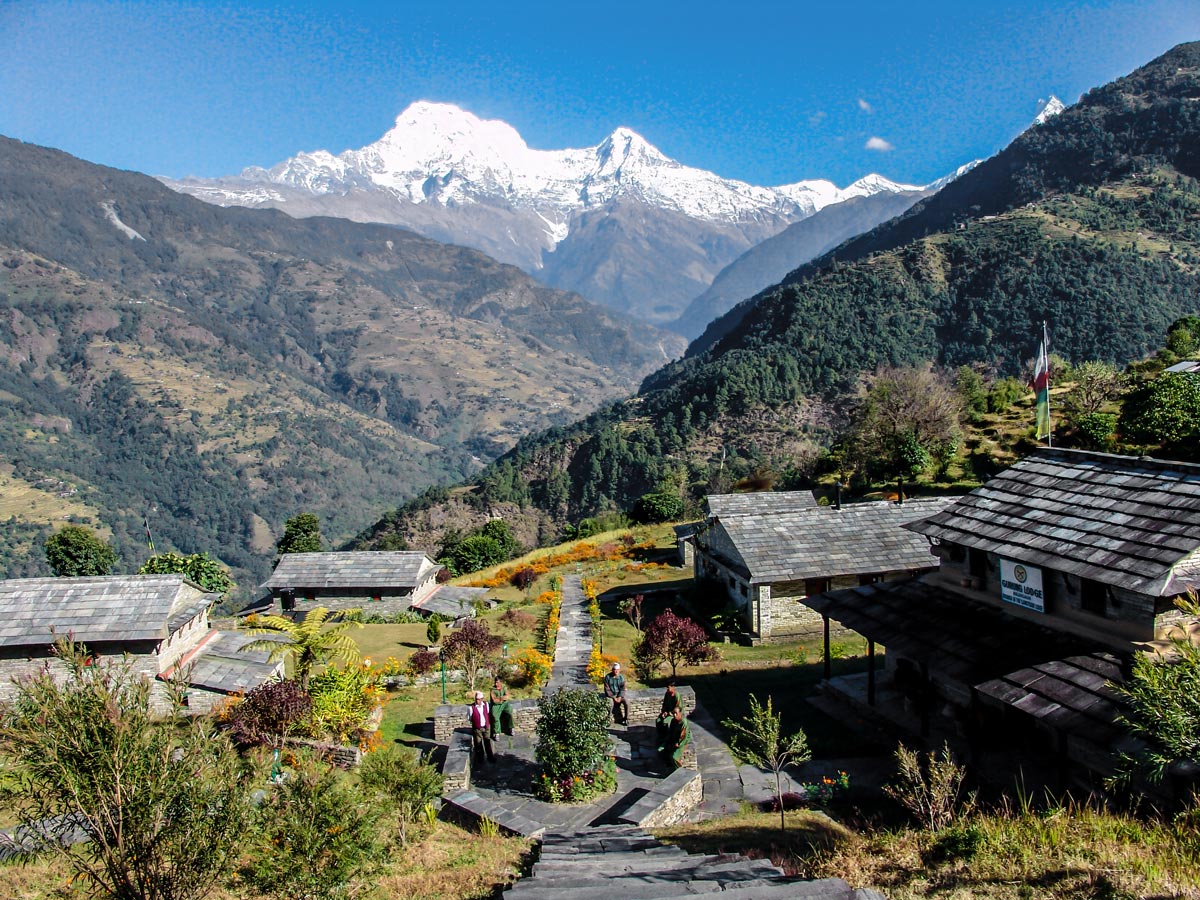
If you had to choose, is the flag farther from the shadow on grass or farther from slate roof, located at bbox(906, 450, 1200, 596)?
the shadow on grass

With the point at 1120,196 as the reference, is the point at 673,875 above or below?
below

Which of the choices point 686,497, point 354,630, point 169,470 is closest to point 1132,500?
point 354,630

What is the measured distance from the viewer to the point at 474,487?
121188 millimetres

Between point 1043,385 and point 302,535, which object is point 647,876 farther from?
point 302,535

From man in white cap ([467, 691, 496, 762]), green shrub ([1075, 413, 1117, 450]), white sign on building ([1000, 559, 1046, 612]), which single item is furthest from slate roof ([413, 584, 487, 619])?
green shrub ([1075, 413, 1117, 450])

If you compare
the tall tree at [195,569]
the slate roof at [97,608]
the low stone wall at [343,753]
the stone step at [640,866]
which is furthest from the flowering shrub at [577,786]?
the tall tree at [195,569]

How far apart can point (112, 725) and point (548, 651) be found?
73.2 feet

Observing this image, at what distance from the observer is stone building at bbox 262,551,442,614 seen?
4138cm

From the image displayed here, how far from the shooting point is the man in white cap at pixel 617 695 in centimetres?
1681

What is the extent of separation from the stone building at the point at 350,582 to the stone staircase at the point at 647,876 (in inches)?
1305

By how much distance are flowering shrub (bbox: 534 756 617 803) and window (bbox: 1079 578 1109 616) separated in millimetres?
8806

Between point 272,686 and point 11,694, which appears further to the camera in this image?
point 11,694

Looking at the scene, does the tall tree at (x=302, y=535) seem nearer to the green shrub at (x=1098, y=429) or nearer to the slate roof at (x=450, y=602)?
the slate roof at (x=450, y=602)

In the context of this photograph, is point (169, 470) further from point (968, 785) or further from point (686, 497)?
point (968, 785)
